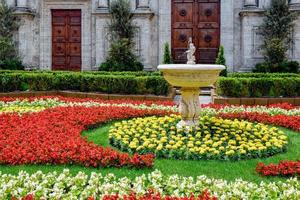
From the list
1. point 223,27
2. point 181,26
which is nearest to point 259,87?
point 223,27

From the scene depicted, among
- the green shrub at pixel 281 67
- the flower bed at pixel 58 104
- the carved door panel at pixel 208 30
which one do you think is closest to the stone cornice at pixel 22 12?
the carved door panel at pixel 208 30

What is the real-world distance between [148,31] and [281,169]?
14.4m

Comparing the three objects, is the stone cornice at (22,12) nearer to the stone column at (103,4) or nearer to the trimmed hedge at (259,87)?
the stone column at (103,4)

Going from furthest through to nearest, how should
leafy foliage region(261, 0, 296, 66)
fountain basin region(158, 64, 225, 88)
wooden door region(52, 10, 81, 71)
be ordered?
wooden door region(52, 10, 81, 71) → leafy foliage region(261, 0, 296, 66) → fountain basin region(158, 64, 225, 88)

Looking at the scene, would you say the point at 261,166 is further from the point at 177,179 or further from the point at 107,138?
the point at 107,138

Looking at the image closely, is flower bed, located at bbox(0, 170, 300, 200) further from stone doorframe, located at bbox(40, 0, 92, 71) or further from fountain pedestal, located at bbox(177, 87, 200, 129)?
stone doorframe, located at bbox(40, 0, 92, 71)

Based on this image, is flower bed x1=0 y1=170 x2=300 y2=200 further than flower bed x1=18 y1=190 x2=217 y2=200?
Yes

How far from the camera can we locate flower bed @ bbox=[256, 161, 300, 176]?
6.30 meters

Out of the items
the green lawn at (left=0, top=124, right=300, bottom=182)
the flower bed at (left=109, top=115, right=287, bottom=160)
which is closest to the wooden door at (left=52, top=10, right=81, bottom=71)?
the flower bed at (left=109, top=115, right=287, bottom=160)

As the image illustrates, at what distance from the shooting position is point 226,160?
737cm

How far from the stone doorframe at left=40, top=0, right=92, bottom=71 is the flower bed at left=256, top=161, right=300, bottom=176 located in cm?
1524

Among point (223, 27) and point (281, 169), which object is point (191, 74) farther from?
point (223, 27)

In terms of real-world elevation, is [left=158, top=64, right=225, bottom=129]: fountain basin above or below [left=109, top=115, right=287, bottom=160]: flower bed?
above

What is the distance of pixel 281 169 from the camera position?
6.36 m
